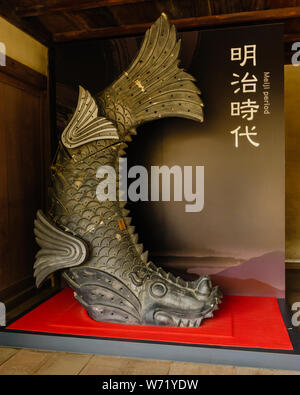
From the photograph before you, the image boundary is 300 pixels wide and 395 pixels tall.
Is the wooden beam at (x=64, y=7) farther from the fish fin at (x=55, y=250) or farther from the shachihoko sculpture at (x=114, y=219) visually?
the fish fin at (x=55, y=250)

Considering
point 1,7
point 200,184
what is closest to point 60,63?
point 1,7

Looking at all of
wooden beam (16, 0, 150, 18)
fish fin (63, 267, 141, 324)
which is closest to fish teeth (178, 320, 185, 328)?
fish fin (63, 267, 141, 324)

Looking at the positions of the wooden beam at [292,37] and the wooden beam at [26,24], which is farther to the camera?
the wooden beam at [292,37]

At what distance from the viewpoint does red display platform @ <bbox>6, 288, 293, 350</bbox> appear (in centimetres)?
181

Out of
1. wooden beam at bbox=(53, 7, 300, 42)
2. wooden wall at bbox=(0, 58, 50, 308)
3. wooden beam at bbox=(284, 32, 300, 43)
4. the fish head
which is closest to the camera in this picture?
the fish head

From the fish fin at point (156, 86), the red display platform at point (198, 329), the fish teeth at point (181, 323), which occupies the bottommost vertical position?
the red display platform at point (198, 329)

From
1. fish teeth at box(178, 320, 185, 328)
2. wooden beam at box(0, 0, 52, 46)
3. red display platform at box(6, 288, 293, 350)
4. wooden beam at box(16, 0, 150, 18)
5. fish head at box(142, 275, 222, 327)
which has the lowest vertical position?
red display platform at box(6, 288, 293, 350)

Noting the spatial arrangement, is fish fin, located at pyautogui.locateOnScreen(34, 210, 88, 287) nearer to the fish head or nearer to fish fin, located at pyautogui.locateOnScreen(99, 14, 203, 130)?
the fish head

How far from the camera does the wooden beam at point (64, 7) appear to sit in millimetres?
2549

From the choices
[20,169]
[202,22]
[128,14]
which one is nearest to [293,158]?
[202,22]

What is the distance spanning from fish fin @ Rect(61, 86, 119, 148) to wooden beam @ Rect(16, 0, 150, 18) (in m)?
0.96

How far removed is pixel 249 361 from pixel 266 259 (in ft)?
3.27

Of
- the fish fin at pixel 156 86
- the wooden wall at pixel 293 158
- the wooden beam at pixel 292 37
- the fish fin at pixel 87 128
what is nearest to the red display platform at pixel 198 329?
the fish fin at pixel 87 128

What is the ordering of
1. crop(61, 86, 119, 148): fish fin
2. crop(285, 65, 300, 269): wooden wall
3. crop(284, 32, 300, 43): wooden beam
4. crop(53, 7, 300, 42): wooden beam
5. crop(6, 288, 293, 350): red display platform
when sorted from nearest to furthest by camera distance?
crop(6, 288, 293, 350): red display platform < crop(61, 86, 119, 148): fish fin < crop(53, 7, 300, 42): wooden beam < crop(284, 32, 300, 43): wooden beam < crop(285, 65, 300, 269): wooden wall
